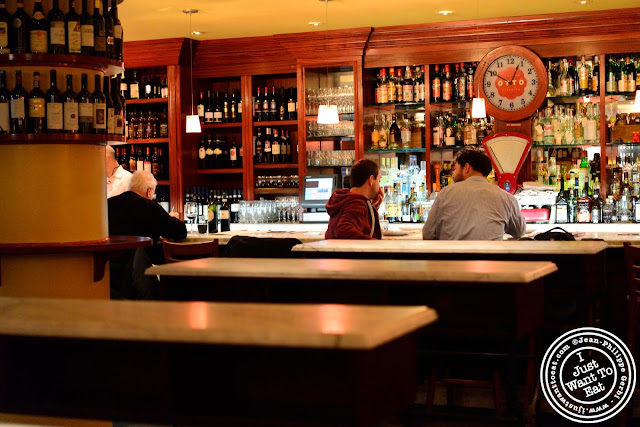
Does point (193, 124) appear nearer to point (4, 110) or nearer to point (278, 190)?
point (278, 190)

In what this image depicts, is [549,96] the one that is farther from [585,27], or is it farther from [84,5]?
[84,5]

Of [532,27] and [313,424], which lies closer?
[313,424]

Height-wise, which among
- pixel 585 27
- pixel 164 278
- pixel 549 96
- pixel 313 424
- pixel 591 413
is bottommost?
pixel 591 413

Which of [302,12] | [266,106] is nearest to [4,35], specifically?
[302,12]

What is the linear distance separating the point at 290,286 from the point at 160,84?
237 inches

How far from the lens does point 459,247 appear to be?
4.09 meters

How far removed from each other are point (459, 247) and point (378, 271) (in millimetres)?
974

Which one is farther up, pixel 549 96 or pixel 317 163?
pixel 549 96

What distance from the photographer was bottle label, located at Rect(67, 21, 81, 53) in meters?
3.59

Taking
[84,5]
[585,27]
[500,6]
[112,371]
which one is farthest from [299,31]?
[112,371]

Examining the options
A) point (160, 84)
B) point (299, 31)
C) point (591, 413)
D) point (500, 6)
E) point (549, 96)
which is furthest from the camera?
point (160, 84)

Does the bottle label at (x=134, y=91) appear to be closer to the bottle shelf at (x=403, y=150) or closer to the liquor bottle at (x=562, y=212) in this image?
the bottle shelf at (x=403, y=150)

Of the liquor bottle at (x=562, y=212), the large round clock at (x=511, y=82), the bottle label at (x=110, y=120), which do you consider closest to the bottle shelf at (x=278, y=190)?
the large round clock at (x=511, y=82)

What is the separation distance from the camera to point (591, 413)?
4418 mm
